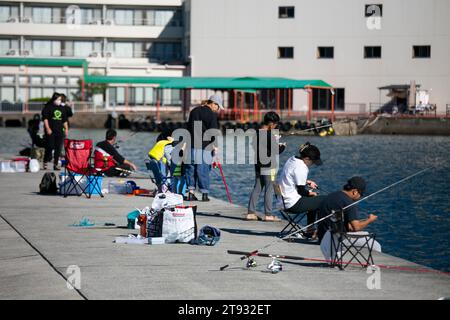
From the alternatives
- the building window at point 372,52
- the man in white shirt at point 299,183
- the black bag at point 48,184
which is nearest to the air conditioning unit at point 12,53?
the building window at point 372,52

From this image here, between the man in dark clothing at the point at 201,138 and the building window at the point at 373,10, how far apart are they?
6180 cm

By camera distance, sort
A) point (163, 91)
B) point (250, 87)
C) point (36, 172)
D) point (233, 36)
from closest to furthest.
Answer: point (36, 172), point (250, 87), point (233, 36), point (163, 91)

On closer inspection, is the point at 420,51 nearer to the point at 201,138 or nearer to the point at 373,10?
the point at 373,10

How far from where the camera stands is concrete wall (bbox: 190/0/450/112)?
78.5m

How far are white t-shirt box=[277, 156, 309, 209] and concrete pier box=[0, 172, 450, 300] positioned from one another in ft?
2.01

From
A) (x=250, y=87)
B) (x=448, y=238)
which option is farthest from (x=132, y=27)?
(x=448, y=238)

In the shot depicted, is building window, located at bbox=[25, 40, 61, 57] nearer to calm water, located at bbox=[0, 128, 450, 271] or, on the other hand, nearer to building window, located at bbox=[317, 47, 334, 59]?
calm water, located at bbox=[0, 128, 450, 271]

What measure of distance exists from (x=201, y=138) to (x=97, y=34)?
76408 millimetres

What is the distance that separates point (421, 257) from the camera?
54.5ft

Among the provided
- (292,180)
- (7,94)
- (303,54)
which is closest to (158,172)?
(292,180)

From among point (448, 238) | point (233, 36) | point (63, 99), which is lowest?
point (448, 238)

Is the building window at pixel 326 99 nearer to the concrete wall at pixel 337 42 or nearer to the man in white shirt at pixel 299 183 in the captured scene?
the concrete wall at pixel 337 42
